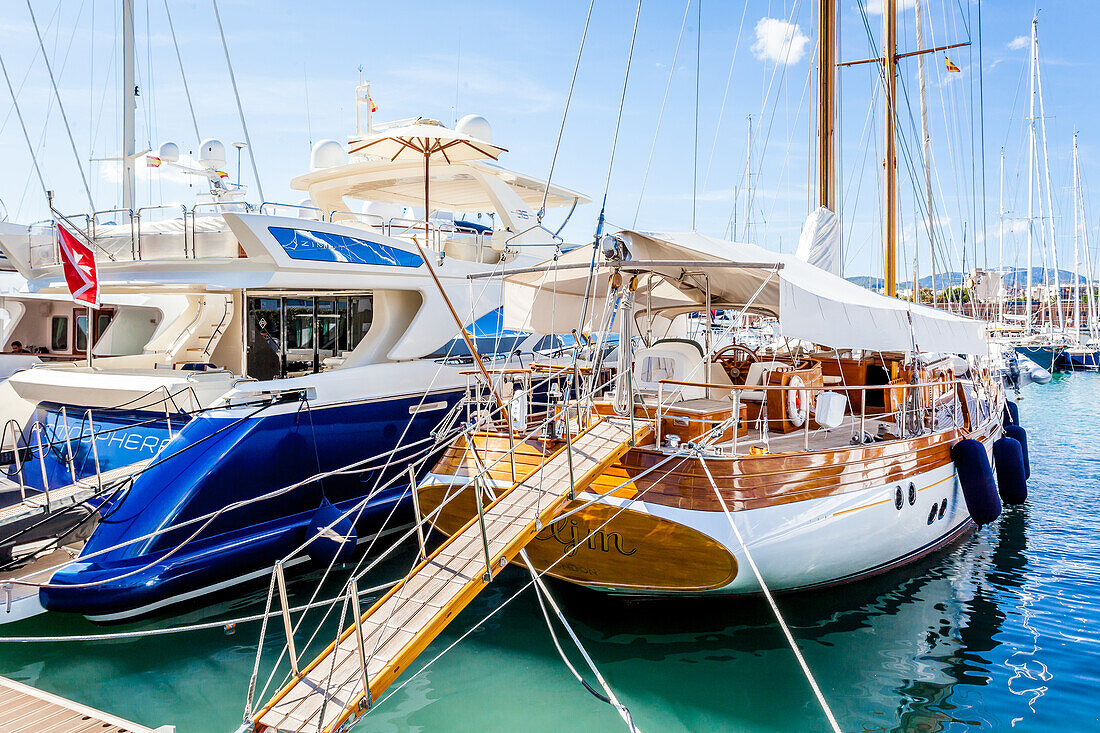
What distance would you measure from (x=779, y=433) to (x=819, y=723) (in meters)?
2.97

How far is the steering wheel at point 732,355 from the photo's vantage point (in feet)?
29.2

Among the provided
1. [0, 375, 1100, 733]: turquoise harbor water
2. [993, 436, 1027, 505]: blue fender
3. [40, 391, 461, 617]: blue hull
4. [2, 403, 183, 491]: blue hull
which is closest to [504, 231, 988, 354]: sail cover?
[993, 436, 1027, 505]: blue fender

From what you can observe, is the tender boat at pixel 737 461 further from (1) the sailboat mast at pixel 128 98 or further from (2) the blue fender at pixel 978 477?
(1) the sailboat mast at pixel 128 98

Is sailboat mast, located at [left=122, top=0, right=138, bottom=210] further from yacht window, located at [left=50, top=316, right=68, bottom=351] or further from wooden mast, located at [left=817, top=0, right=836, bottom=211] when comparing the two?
wooden mast, located at [left=817, top=0, right=836, bottom=211]

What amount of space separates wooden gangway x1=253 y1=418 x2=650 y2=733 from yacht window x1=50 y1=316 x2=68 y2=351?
14.4 meters

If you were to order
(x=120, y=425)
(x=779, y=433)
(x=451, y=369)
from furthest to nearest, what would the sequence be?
(x=451, y=369)
(x=120, y=425)
(x=779, y=433)

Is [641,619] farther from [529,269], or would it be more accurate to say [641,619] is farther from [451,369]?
[451,369]

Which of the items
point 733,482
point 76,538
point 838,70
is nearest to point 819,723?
point 733,482

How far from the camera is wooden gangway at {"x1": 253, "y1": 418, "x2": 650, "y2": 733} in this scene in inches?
172

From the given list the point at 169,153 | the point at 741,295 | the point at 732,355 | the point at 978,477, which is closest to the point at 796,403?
the point at 741,295

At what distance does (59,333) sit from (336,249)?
1074cm

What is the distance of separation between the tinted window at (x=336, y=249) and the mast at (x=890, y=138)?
7501 millimetres

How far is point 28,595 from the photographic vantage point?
272 inches

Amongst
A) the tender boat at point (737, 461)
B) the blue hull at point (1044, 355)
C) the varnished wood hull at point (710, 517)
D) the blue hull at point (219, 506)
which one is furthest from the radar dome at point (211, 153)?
the blue hull at point (1044, 355)
